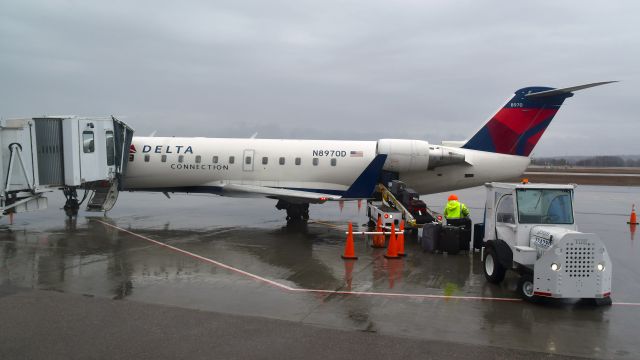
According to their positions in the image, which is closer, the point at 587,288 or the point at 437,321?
the point at 437,321

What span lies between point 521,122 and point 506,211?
29.2 feet

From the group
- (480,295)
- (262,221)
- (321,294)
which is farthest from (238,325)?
(262,221)

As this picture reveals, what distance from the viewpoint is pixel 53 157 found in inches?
601

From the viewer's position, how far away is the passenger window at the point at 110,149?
57.2 ft

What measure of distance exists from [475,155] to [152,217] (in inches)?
490

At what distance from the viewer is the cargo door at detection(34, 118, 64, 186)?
15.1m

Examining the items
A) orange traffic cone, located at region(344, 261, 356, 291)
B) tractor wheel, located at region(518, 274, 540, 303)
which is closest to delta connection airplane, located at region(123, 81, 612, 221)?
orange traffic cone, located at region(344, 261, 356, 291)

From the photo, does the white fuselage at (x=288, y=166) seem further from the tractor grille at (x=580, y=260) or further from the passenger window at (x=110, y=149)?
the tractor grille at (x=580, y=260)

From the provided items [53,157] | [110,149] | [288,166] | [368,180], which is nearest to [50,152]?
[53,157]

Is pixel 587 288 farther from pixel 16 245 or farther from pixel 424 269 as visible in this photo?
pixel 16 245

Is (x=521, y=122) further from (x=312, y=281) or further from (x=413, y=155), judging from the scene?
(x=312, y=281)

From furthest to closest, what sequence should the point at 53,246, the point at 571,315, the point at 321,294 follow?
the point at 53,246, the point at 321,294, the point at 571,315

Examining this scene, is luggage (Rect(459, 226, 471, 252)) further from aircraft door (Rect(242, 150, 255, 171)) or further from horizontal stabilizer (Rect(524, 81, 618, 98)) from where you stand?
aircraft door (Rect(242, 150, 255, 171))

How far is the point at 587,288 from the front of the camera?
825 centimetres
